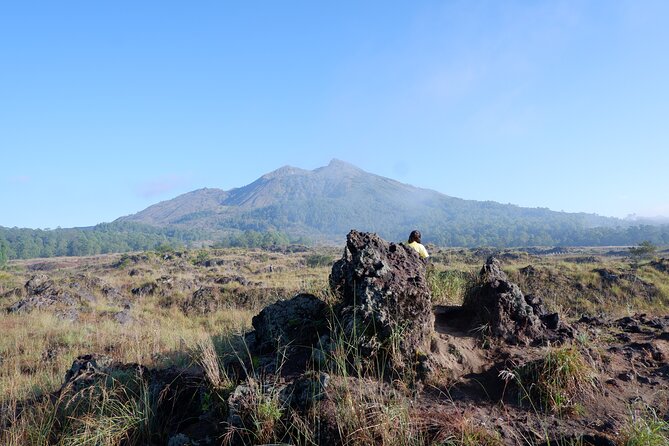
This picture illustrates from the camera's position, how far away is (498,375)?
404 centimetres

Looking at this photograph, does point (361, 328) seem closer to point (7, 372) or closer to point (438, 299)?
point (438, 299)

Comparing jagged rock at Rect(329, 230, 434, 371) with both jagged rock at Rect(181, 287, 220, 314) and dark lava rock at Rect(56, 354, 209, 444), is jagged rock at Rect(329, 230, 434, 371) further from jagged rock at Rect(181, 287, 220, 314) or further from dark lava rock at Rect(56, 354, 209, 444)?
jagged rock at Rect(181, 287, 220, 314)

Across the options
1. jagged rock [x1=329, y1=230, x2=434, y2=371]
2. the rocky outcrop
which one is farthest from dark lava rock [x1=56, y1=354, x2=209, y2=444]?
the rocky outcrop

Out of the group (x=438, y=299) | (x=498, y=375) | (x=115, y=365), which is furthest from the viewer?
(x=438, y=299)

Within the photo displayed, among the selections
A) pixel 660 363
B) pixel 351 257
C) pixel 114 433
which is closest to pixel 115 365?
pixel 114 433

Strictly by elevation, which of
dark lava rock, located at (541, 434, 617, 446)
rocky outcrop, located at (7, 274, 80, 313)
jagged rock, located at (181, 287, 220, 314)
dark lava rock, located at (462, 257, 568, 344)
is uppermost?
dark lava rock, located at (462, 257, 568, 344)

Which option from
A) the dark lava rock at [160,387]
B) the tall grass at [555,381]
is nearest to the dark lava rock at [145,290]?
the dark lava rock at [160,387]

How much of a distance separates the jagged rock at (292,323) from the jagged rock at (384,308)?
0.38m

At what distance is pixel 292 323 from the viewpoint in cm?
497

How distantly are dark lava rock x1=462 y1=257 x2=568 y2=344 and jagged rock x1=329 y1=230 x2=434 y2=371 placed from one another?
990 mm

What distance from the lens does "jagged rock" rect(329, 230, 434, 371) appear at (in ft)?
13.3

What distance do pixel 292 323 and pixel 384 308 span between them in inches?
51.7

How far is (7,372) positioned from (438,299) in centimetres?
739

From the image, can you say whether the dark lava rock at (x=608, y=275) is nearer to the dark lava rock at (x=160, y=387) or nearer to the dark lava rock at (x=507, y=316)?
the dark lava rock at (x=507, y=316)
